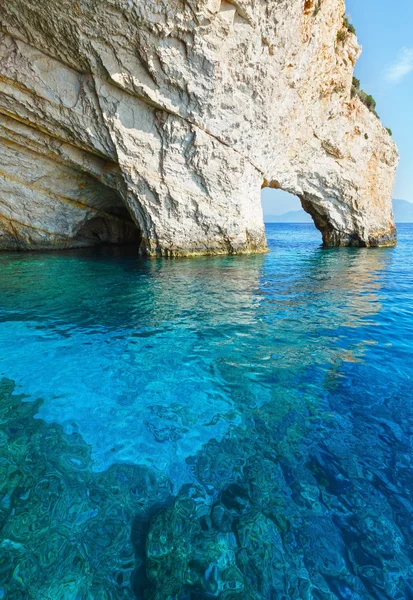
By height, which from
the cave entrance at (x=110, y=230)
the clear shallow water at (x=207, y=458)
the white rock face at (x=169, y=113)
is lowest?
the clear shallow water at (x=207, y=458)

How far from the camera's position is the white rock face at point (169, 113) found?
38.7 ft

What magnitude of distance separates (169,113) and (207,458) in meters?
15.2

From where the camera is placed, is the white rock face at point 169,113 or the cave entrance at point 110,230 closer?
the white rock face at point 169,113

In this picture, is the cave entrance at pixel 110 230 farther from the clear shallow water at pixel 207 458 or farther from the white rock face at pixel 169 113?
the clear shallow water at pixel 207 458

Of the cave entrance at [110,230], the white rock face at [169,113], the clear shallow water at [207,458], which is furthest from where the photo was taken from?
the cave entrance at [110,230]

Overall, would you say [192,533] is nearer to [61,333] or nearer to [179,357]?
[179,357]

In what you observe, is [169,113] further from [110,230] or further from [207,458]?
[207,458]

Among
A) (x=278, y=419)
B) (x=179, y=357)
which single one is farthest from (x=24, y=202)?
(x=278, y=419)

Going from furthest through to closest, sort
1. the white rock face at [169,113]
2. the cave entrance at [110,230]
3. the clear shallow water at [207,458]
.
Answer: the cave entrance at [110,230] < the white rock face at [169,113] < the clear shallow water at [207,458]

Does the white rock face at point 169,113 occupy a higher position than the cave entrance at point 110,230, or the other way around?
the white rock face at point 169,113

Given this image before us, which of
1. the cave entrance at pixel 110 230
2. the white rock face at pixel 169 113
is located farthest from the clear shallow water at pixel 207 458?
the cave entrance at pixel 110 230

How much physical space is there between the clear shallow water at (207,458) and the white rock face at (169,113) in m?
10.6

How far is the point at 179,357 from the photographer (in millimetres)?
5387

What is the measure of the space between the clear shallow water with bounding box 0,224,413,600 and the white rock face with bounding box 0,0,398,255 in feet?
34.9
